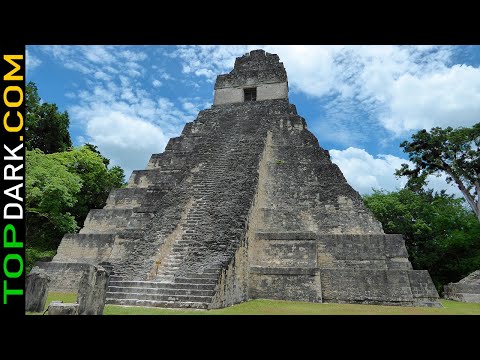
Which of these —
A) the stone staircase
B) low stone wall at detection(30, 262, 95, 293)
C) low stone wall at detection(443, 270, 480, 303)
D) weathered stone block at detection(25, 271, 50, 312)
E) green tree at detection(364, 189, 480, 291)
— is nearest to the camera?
weathered stone block at detection(25, 271, 50, 312)

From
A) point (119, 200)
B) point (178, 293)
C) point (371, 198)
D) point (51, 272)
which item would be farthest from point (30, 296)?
point (371, 198)

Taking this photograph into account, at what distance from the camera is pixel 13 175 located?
161 inches

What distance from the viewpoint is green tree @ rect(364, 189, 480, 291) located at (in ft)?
70.8

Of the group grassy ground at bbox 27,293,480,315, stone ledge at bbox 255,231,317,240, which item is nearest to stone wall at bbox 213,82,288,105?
stone ledge at bbox 255,231,317,240

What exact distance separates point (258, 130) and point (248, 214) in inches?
226

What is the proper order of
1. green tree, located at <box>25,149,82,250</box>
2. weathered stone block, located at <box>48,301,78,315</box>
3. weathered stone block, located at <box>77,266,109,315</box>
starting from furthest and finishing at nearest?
1. green tree, located at <box>25,149,82,250</box>
2. weathered stone block, located at <box>77,266,109,315</box>
3. weathered stone block, located at <box>48,301,78,315</box>

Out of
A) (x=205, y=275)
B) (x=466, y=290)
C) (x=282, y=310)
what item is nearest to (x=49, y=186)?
(x=205, y=275)

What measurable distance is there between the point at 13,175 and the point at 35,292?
363cm

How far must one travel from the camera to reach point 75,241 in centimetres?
1341

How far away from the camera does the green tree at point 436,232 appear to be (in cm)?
2158

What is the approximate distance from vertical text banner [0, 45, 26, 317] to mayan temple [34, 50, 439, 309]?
15.9 ft

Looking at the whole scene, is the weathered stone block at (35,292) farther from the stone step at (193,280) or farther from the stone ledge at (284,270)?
the stone ledge at (284,270)

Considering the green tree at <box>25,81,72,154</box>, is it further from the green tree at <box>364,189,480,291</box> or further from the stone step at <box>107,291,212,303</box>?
the green tree at <box>364,189,480,291</box>

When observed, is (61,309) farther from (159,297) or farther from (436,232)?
(436,232)
